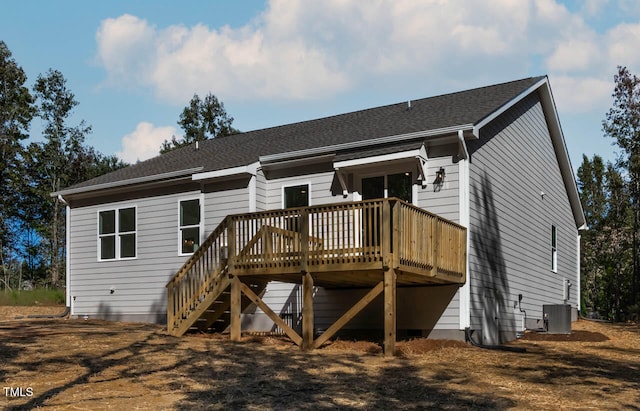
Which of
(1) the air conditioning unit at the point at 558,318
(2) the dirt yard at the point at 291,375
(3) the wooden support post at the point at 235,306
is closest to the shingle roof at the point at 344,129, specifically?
(3) the wooden support post at the point at 235,306

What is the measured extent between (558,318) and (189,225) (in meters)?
9.54

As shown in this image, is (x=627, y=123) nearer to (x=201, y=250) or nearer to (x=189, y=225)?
(x=189, y=225)

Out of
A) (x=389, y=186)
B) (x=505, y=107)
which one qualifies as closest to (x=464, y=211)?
(x=389, y=186)

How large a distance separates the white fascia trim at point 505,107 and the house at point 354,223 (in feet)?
0.22

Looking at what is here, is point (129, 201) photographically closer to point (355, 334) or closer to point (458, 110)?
point (355, 334)

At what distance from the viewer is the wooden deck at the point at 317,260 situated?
11633 millimetres

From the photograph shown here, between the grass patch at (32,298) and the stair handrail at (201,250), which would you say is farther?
the grass patch at (32,298)

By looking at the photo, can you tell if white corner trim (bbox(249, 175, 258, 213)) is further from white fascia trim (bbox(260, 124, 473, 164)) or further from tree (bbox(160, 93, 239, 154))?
tree (bbox(160, 93, 239, 154))

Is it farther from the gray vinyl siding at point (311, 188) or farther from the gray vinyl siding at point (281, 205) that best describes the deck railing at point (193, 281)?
the gray vinyl siding at point (311, 188)

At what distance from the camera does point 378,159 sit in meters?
13.9

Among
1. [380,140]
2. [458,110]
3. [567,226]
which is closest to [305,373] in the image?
[380,140]

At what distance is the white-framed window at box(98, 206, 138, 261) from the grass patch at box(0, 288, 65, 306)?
264 inches

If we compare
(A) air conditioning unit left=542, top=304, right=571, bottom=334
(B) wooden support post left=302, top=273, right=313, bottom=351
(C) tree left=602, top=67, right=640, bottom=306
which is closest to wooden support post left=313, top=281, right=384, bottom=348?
(B) wooden support post left=302, top=273, right=313, bottom=351

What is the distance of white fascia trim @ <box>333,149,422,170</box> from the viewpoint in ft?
44.5
